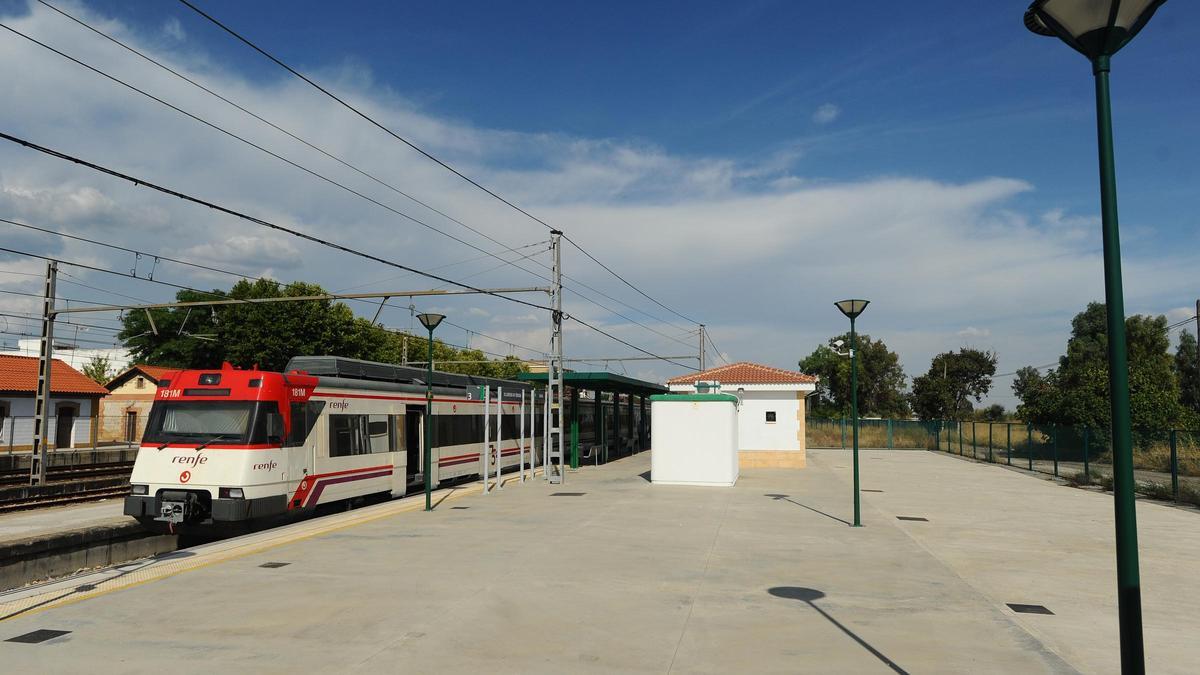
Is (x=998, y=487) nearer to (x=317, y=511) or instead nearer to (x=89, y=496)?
(x=317, y=511)

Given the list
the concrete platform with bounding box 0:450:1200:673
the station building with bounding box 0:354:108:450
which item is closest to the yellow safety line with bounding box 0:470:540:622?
the concrete platform with bounding box 0:450:1200:673

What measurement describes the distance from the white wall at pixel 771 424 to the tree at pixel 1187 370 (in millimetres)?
44005

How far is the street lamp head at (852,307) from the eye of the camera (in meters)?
14.8

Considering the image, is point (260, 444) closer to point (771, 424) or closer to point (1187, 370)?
point (771, 424)

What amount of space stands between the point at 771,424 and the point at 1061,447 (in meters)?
15.0

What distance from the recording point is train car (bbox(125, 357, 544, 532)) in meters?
13.0

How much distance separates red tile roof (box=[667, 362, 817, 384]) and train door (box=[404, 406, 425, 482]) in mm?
15328

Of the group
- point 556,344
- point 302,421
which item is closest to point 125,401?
point 556,344

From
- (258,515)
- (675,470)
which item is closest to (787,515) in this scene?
(675,470)

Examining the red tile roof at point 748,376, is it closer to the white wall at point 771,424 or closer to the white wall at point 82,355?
the white wall at point 771,424

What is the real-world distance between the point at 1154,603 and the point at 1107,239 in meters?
6.58

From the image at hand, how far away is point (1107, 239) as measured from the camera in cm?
407

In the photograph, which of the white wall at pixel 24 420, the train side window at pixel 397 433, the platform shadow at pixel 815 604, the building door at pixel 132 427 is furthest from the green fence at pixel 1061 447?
the building door at pixel 132 427

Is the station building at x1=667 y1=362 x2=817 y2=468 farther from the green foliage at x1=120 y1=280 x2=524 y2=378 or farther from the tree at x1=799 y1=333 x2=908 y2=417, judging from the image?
the tree at x1=799 y1=333 x2=908 y2=417
